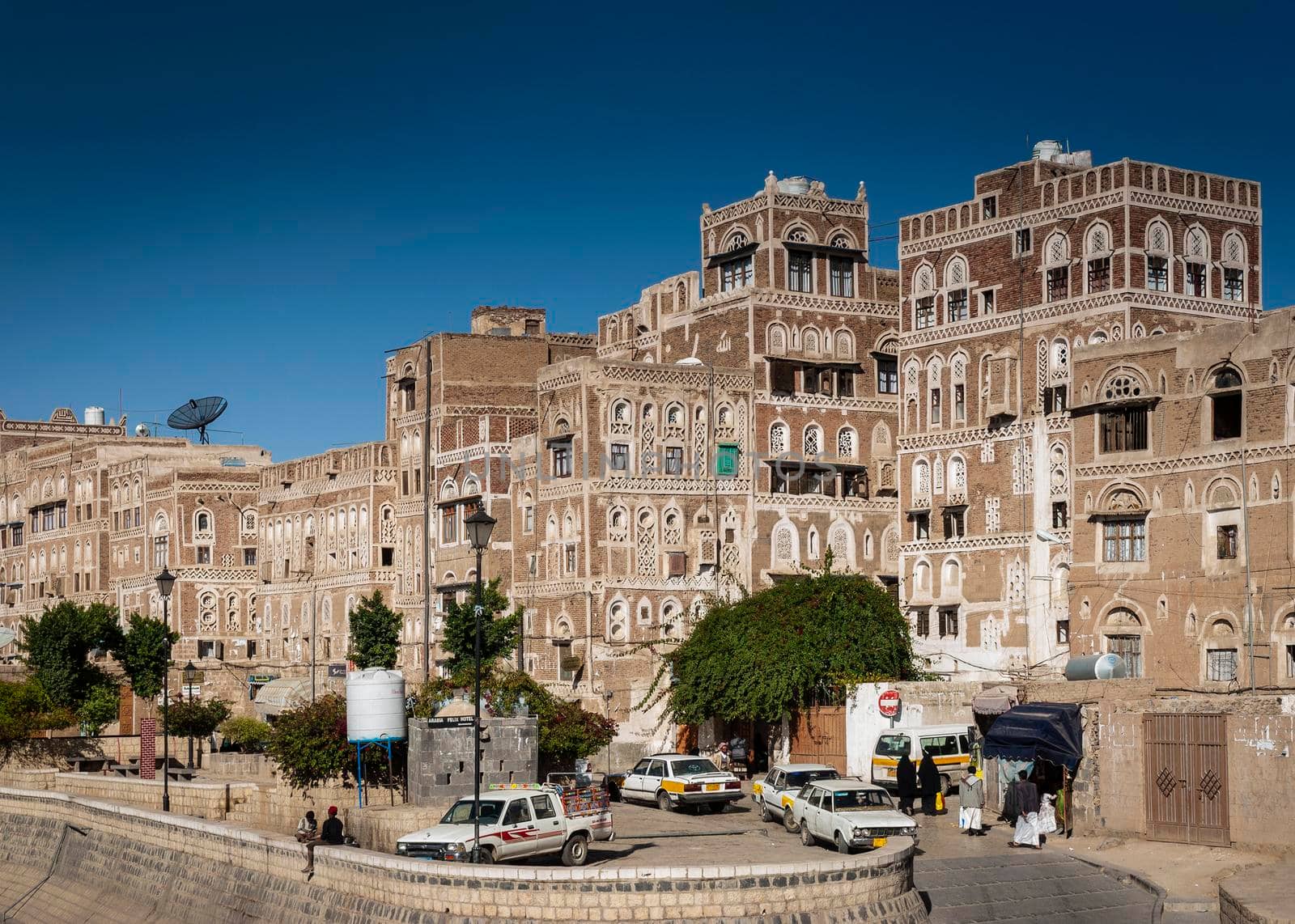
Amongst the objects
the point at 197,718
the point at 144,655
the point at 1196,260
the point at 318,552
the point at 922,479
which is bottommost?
the point at 197,718

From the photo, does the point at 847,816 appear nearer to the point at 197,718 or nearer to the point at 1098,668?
the point at 1098,668

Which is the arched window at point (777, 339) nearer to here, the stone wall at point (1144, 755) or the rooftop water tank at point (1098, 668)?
the rooftop water tank at point (1098, 668)

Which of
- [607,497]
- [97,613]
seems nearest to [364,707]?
[607,497]

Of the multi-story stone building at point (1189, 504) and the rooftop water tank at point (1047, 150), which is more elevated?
the rooftop water tank at point (1047, 150)

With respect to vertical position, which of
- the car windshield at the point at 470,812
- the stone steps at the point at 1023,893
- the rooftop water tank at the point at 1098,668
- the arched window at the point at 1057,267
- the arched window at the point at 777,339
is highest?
the arched window at the point at 1057,267

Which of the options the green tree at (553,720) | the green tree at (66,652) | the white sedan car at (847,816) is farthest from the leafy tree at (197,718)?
the white sedan car at (847,816)

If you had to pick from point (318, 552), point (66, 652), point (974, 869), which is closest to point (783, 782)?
point (974, 869)

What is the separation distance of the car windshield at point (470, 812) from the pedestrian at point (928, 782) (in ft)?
36.0

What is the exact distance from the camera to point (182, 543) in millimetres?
94062

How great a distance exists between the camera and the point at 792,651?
4931 centimetres

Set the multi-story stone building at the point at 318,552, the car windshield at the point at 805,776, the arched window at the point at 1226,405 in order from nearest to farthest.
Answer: the car windshield at the point at 805,776, the arched window at the point at 1226,405, the multi-story stone building at the point at 318,552

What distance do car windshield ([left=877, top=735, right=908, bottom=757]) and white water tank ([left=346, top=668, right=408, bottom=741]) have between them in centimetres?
1112

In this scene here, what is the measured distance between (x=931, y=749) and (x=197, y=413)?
69.6 metres

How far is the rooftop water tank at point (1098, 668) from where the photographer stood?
148ft
